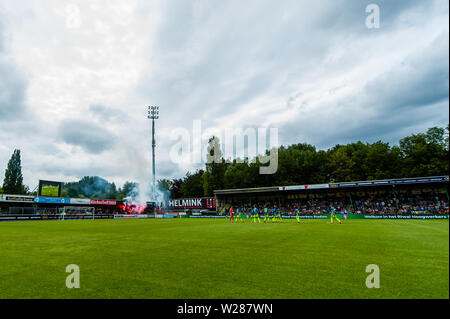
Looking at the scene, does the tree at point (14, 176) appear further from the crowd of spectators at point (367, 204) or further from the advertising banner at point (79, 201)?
the crowd of spectators at point (367, 204)

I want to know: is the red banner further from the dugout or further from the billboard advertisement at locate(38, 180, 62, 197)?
the dugout

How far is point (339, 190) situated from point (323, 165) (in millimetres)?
17158

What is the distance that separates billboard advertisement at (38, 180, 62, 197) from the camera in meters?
51.2

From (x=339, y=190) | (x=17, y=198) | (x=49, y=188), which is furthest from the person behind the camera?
(x=49, y=188)

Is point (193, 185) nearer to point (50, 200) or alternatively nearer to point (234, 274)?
point (50, 200)

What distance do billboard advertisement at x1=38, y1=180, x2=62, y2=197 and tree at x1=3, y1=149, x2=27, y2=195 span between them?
36830 mm

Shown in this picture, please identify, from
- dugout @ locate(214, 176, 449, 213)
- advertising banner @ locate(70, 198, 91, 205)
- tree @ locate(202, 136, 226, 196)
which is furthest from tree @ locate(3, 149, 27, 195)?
dugout @ locate(214, 176, 449, 213)

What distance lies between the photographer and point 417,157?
46.7 m

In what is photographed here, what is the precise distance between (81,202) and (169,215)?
2126cm

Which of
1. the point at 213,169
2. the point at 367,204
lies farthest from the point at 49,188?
the point at 367,204

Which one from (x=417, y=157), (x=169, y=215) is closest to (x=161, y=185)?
(x=169, y=215)

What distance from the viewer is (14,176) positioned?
3027 inches

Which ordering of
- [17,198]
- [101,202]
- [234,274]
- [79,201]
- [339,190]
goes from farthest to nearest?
1. [101,202]
2. [79,201]
3. [339,190]
4. [17,198]
5. [234,274]

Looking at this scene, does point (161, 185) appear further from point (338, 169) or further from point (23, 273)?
point (23, 273)
